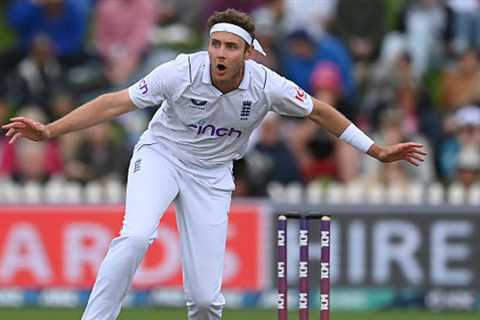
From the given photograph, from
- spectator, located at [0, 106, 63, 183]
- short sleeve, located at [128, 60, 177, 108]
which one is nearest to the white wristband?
short sleeve, located at [128, 60, 177, 108]

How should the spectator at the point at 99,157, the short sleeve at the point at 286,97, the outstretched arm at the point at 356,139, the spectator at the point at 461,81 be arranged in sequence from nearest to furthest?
the short sleeve at the point at 286,97, the outstretched arm at the point at 356,139, the spectator at the point at 99,157, the spectator at the point at 461,81

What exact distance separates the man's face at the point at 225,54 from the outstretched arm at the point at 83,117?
498mm

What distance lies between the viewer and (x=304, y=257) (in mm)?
8430

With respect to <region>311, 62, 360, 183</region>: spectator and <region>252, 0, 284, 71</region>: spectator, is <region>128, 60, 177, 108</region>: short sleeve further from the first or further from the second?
<region>252, 0, 284, 71</region>: spectator

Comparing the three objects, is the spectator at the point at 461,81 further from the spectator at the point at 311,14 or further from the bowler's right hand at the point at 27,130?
the bowler's right hand at the point at 27,130

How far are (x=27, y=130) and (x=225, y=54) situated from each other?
3.68ft

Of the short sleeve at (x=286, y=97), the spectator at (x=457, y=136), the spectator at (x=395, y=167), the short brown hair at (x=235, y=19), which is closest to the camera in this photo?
the short brown hair at (x=235, y=19)

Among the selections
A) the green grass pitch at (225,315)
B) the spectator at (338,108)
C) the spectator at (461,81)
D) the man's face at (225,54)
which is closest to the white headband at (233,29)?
the man's face at (225,54)

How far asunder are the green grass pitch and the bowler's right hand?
4.09 meters

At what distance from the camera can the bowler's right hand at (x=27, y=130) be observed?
27.0ft

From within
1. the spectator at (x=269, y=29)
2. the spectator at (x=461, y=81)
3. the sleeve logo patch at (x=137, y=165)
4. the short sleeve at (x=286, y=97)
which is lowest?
the sleeve logo patch at (x=137, y=165)

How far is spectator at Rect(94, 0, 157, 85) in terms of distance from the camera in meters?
15.1

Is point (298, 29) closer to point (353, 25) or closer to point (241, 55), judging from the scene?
point (353, 25)

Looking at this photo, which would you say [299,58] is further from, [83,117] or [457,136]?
[83,117]
